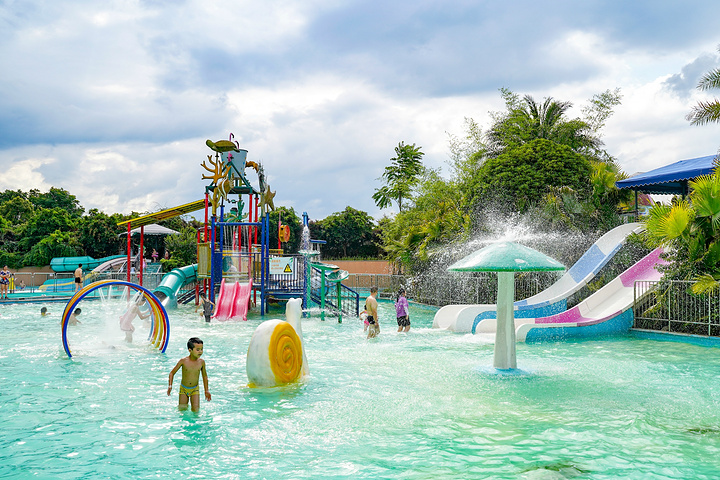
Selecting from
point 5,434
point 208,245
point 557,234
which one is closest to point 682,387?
point 5,434

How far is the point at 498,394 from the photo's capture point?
8820 mm

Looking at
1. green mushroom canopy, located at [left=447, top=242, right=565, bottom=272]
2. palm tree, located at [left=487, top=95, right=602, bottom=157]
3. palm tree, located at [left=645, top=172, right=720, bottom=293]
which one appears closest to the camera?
green mushroom canopy, located at [left=447, top=242, right=565, bottom=272]

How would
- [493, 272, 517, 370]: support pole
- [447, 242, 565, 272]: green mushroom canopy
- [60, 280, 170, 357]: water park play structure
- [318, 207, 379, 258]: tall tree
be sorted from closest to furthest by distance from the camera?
[447, 242, 565, 272]: green mushroom canopy < [493, 272, 517, 370]: support pole < [60, 280, 170, 357]: water park play structure < [318, 207, 379, 258]: tall tree

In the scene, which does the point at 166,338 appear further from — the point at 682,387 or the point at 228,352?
the point at 682,387

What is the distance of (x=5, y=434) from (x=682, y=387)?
9.92m

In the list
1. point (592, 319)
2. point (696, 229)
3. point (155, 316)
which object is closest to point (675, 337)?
point (592, 319)

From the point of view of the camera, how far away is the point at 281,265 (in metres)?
21.6

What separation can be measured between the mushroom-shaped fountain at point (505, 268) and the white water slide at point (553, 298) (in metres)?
5.87

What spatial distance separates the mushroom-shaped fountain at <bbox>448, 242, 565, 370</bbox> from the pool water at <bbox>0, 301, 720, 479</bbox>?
2.01 feet

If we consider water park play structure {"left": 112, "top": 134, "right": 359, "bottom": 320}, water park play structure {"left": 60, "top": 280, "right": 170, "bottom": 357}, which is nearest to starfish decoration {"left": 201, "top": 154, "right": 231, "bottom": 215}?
water park play structure {"left": 112, "top": 134, "right": 359, "bottom": 320}

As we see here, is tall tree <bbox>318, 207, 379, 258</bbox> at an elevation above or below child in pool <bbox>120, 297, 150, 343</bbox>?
above

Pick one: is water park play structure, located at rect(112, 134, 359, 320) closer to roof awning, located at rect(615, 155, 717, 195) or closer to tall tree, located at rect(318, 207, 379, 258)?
roof awning, located at rect(615, 155, 717, 195)

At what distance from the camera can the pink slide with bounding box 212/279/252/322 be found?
773 inches

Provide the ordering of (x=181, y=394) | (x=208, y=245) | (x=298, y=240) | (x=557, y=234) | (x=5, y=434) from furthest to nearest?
(x=298, y=240) → (x=557, y=234) → (x=208, y=245) → (x=181, y=394) → (x=5, y=434)
